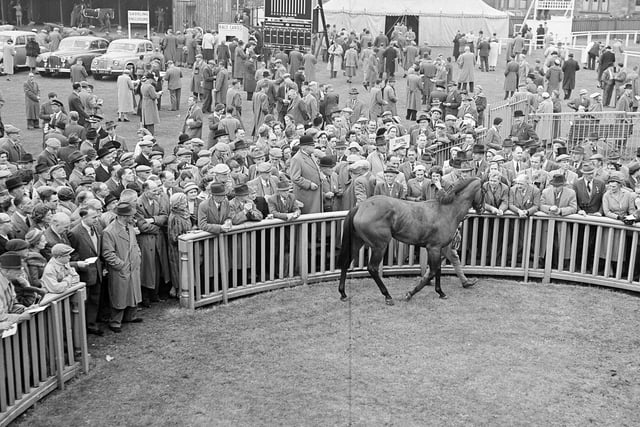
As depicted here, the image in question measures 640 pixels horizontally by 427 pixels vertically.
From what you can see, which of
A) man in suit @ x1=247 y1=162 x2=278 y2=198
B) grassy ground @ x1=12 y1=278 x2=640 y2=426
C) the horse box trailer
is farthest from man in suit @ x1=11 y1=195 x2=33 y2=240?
the horse box trailer

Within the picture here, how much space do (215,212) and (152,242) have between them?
3.28ft

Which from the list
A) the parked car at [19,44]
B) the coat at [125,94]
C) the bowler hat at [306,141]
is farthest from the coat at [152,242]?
the parked car at [19,44]

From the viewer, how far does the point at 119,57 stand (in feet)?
110

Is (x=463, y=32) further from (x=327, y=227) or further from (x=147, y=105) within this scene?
(x=327, y=227)

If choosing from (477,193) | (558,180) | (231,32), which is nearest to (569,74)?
(231,32)

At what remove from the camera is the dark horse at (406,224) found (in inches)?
464

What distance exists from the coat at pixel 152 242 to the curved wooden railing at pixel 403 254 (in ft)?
1.73

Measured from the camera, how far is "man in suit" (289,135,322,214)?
45.0ft

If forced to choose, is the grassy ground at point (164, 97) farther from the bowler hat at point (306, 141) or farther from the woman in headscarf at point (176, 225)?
the woman in headscarf at point (176, 225)

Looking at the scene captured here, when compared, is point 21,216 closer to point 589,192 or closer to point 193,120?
point 589,192

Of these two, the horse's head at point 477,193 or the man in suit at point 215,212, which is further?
the horse's head at point 477,193

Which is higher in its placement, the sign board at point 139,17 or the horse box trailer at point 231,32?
the sign board at point 139,17

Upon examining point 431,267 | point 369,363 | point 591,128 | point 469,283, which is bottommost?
point 369,363

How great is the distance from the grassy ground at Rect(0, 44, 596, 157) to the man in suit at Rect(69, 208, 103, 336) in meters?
12.2
